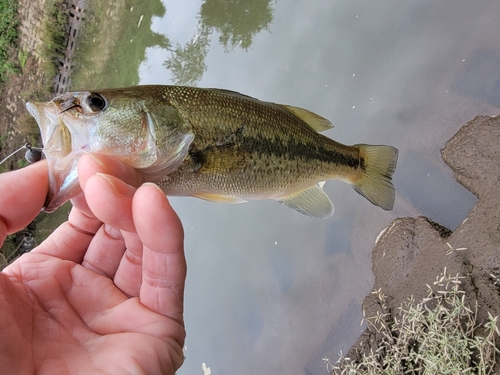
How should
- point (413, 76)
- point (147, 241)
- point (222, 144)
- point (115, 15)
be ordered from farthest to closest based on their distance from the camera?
1. point (115, 15)
2. point (413, 76)
3. point (222, 144)
4. point (147, 241)

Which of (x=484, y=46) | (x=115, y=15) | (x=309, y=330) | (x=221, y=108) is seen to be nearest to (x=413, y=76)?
(x=484, y=46)

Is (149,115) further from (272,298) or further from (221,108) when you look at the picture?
(272,298)

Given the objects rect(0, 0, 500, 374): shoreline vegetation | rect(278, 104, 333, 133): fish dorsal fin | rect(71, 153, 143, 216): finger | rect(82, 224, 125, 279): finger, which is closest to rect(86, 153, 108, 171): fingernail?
rect(71, 153, 143, 216): finger

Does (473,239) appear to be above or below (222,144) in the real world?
below

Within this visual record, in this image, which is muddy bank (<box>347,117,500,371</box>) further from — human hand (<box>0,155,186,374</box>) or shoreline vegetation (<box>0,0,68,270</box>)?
shoreline vegetation (<box>0,0,68,270</box>)

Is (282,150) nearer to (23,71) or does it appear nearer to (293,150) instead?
(293,150)

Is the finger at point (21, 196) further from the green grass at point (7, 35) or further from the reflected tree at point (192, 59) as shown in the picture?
the green grass at point (7, 35)
